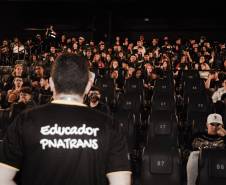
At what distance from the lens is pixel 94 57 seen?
1025 centimetres

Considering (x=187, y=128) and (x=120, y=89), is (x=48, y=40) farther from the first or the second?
(x=187, y=128)

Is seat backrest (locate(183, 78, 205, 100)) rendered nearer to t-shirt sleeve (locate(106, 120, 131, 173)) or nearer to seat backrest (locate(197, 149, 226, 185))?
seat backrest (locate(197, 149, 226, 185))

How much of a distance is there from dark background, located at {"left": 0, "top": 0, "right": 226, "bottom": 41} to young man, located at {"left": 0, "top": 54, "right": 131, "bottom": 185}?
555 inches

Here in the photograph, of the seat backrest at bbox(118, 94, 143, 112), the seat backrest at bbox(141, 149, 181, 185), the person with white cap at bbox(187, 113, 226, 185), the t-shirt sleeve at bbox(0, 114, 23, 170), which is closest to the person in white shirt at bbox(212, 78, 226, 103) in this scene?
the seat backrest at bbox(118, 94, 143, 112)

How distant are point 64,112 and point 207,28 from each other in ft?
50.2

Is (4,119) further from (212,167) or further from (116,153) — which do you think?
(116,153)

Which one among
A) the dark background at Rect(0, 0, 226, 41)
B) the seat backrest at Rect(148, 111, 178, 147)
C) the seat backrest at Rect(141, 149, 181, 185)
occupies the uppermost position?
the dark background at Rect(0, 0, 226, 41)

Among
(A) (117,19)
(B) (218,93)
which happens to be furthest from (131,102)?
(A) (117,19)

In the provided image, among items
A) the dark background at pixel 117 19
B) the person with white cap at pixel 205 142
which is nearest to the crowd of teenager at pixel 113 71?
the person with white cap at pixel 205 142

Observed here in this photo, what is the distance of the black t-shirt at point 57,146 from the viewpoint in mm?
1635

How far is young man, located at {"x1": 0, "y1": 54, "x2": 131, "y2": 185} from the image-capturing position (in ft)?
5.37

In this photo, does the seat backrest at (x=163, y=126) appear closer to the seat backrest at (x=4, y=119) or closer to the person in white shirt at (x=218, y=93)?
the seat backrest at (x=4, y=119)

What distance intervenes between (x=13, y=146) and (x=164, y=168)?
2817 millimetres

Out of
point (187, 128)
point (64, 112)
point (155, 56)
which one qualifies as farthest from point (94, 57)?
point (64, 112)
